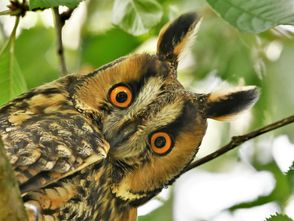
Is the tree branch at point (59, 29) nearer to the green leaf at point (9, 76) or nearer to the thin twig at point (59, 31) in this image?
the thin twig at point (59, 31)

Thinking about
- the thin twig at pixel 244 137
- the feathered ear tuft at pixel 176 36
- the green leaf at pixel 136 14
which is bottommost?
the thin twig at pixel 244 137

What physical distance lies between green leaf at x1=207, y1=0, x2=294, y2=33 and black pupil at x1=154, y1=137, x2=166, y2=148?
0.87 metres

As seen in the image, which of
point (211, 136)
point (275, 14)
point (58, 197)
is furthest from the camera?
point (211, 136)

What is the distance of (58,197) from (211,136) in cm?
198

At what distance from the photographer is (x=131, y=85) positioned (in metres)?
3.54

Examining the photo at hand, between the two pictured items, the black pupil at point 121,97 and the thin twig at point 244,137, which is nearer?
the thin twig at point 244,137

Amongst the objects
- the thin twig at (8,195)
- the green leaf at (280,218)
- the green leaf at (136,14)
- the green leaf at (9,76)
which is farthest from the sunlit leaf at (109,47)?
the thin twig at (8,195)

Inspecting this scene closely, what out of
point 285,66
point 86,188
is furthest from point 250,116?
point 86,188

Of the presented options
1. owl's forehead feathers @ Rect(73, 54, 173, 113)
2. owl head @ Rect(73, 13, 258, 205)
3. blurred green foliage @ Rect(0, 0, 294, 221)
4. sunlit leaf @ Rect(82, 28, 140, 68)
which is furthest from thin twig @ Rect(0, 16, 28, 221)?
sunlit leaf @ Rect(82, 28, 140, 68)

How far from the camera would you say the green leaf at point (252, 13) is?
2.76 m

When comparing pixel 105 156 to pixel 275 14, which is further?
pixel 105 156

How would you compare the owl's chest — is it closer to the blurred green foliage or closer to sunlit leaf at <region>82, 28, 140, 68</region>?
the blurred green foliage

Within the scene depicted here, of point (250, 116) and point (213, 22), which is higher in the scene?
point (213, 22)

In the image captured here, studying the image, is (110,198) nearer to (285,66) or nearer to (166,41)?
(166,41)
